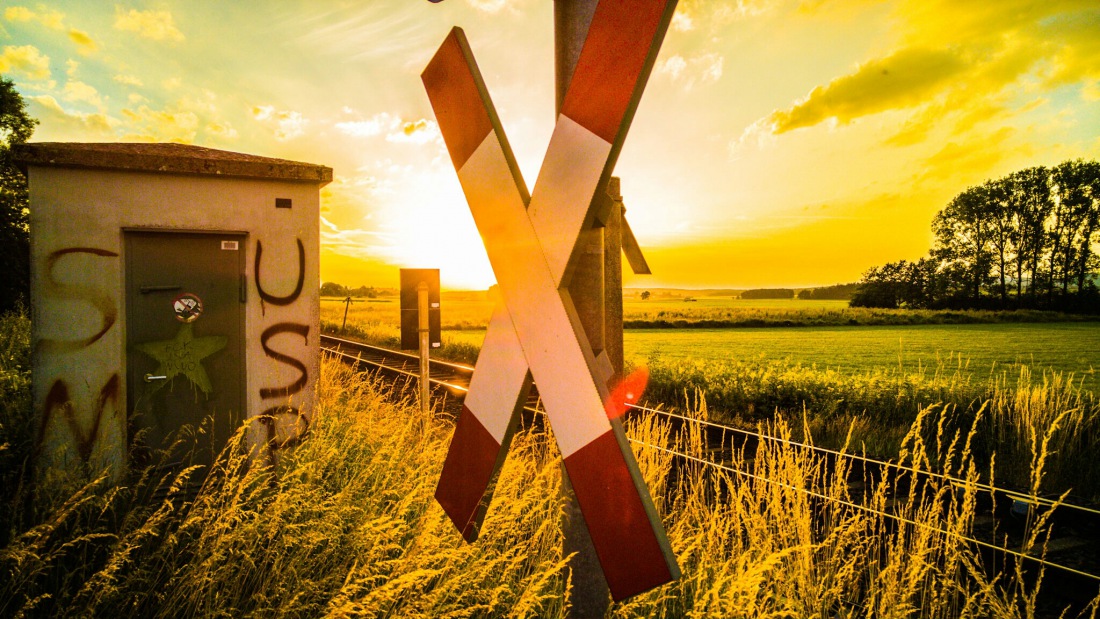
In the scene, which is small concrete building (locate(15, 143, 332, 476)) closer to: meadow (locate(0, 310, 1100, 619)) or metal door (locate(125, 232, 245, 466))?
metal door (locate(125, 232, 245, 466))

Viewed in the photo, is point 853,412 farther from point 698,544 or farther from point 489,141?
point 489,141

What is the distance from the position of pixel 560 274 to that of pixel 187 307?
548cm

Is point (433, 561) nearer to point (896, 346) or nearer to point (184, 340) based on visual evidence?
point (184, 340)

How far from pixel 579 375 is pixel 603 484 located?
0.20 meters

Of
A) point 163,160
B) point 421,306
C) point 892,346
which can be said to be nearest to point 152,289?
point 163,160

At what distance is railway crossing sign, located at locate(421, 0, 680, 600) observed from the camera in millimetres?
936

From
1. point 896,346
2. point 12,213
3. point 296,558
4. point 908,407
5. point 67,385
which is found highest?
point 12,213

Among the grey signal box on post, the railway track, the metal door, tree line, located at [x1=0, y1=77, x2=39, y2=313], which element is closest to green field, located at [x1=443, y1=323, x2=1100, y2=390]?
the grey signal box on post

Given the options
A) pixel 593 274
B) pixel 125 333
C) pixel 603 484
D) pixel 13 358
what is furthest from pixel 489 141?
pixel 13 358

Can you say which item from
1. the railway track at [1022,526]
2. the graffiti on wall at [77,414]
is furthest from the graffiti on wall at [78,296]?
the railway track at [1022,526]

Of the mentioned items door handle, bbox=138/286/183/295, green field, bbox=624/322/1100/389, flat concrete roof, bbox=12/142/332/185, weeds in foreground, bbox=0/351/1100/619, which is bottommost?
green field, bbox=624/322/1100/389

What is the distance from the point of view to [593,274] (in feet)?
3.97

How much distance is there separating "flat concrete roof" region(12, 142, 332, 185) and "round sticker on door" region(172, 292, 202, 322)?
1172 mm

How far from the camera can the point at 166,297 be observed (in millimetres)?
5207
